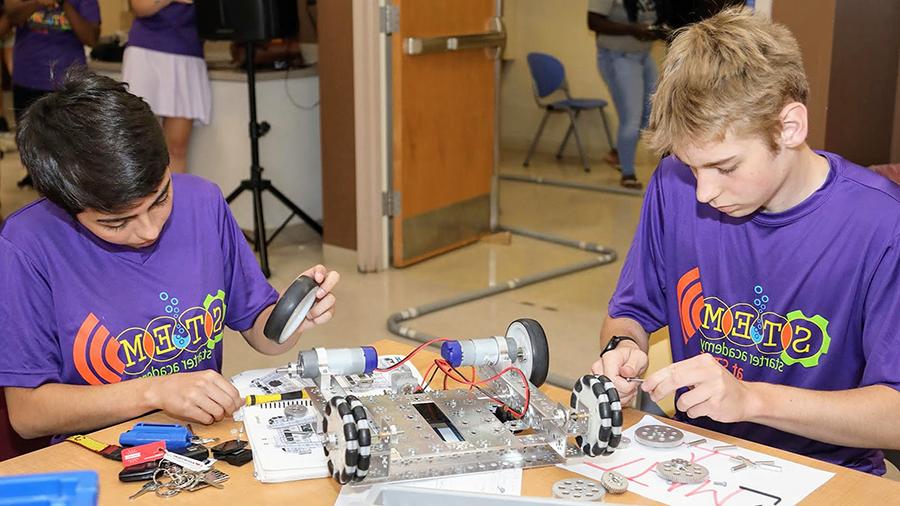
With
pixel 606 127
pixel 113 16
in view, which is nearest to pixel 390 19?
pixel 606 127

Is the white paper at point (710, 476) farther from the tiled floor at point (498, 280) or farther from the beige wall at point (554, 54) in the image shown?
the beige wall at point (554, 54)

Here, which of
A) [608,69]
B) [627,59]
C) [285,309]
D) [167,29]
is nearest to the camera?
[285,309]

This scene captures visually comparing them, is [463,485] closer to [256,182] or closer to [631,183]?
[256,182]

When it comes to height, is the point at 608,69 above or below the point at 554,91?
above

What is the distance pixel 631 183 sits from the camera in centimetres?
618

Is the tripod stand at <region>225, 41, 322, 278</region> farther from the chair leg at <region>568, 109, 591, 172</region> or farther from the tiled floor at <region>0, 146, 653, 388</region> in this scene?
the chair leg at <region>568, 109, 591, 172</region>

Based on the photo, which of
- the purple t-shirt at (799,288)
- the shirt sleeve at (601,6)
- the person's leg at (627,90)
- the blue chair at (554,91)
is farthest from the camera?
the blue chair at (554,91)

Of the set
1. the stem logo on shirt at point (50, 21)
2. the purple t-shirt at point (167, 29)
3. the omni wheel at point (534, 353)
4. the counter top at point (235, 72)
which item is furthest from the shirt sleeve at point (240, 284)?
the stem logo on shirt at point (50, 21)

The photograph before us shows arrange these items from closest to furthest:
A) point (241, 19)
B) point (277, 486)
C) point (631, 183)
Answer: point (277, 486), point (241, 19), point (631, 183)

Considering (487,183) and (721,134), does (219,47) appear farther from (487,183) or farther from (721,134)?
(721,134)

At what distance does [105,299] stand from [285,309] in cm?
40

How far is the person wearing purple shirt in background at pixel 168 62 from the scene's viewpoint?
171 inches

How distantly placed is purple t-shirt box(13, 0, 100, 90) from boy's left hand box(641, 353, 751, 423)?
14.0 ft

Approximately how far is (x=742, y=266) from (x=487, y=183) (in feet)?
11.4
